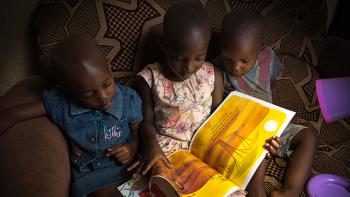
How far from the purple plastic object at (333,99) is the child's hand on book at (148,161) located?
2.10 feet

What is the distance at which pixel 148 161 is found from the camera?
105 cm

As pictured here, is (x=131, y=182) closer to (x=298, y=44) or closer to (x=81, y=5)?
(x=81, y=5)

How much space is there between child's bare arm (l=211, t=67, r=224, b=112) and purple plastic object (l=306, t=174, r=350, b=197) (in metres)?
0.46

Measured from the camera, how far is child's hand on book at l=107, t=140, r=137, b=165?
43.0 inches

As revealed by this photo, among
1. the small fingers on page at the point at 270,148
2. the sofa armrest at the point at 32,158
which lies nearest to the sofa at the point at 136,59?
the sofa armrest at the point at 32,158

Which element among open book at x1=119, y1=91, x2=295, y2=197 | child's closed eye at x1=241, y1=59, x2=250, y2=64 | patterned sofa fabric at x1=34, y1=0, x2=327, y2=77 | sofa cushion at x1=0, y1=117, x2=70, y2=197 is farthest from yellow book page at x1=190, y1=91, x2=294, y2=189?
sofa cushion at x1=0, y1=117, x2=70, y2=197

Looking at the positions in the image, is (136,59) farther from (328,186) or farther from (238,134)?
(328,186)

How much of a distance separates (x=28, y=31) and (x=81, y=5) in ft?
1.16

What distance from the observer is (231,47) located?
1.19 meters

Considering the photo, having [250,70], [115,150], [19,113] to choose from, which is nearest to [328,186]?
[250,70]

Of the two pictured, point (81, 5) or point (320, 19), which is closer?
point (81, 5)

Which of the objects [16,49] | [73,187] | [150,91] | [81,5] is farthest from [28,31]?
[73,187]

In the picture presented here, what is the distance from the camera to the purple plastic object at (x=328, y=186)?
110 cm

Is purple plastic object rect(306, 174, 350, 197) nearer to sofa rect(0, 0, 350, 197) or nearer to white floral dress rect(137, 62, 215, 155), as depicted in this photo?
sofa rect(0, 0, 350, 197)
